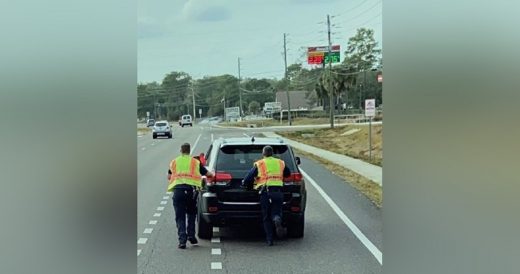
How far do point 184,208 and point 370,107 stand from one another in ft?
6.29

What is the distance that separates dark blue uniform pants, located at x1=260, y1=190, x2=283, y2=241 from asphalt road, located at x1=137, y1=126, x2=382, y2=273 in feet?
0.58

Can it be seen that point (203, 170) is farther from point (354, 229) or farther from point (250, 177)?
point (354, 229)

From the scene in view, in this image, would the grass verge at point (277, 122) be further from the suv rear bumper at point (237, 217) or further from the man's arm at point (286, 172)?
the suv rear bumper at point (237, 217)

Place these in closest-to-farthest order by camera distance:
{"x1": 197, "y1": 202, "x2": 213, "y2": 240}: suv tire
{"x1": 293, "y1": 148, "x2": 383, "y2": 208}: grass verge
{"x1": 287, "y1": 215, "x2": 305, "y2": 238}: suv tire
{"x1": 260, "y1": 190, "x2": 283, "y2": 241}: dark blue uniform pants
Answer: {"x1": 260, "y1": 190, "x2": 283, "y2": 241}: dark blue uniform pants, {"x1": 197, "y1": 202, "x2": 213, "y2": 240}: suv tire, {"x1": 287, "y1": 215, "x2": 305, "y2": 238}: suv tire, {"x1": 293, "y1": 148, "x2": 383, "y2": 208}: grass verge

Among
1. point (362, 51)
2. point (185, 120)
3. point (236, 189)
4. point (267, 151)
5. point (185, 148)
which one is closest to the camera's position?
point (362, 51)

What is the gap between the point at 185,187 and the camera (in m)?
5.44

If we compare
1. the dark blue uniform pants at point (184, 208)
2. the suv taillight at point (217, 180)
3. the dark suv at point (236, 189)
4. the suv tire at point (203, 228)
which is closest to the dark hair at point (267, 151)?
the dark suv at point (236, 189)

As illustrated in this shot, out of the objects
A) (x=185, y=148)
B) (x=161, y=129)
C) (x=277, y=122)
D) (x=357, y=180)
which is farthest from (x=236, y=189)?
(x=357, y=180)

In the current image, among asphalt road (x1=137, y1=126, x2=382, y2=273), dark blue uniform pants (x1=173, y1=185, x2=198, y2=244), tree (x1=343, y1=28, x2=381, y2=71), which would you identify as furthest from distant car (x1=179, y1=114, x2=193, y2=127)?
tree (x1=343, y1=28, x2=381, y2=71)

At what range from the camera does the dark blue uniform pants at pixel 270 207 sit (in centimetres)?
559

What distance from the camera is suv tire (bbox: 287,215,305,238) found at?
5.96 metres

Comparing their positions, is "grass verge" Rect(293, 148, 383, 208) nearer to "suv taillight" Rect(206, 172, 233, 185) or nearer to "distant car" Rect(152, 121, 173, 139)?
"suv taillight" Rect(206, 172, 233, 185)
